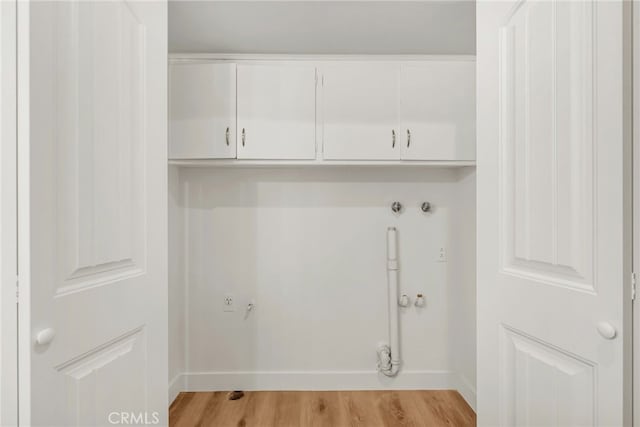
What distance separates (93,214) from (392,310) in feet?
6.45

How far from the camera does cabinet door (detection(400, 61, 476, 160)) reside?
89.8 inches

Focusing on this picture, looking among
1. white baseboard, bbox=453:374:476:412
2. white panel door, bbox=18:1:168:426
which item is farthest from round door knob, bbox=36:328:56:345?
white baseboard, bbox=453:374:476:412

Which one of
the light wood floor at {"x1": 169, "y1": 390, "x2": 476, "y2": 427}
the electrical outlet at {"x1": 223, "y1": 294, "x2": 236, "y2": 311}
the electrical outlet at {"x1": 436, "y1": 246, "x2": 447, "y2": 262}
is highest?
the electrical outlet at {"x1": 436, "y1": 246, "x2": 447, "y2": 262}

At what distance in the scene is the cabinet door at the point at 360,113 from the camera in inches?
89.3

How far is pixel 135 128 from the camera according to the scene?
4.06 ft

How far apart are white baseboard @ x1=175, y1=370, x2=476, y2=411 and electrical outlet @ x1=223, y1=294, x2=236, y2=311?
44 centimetres

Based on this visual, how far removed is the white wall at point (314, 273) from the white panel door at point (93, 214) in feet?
3.89

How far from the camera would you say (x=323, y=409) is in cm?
228

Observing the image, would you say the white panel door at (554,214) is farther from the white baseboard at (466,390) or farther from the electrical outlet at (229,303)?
the electrical outlet at (229,303)
